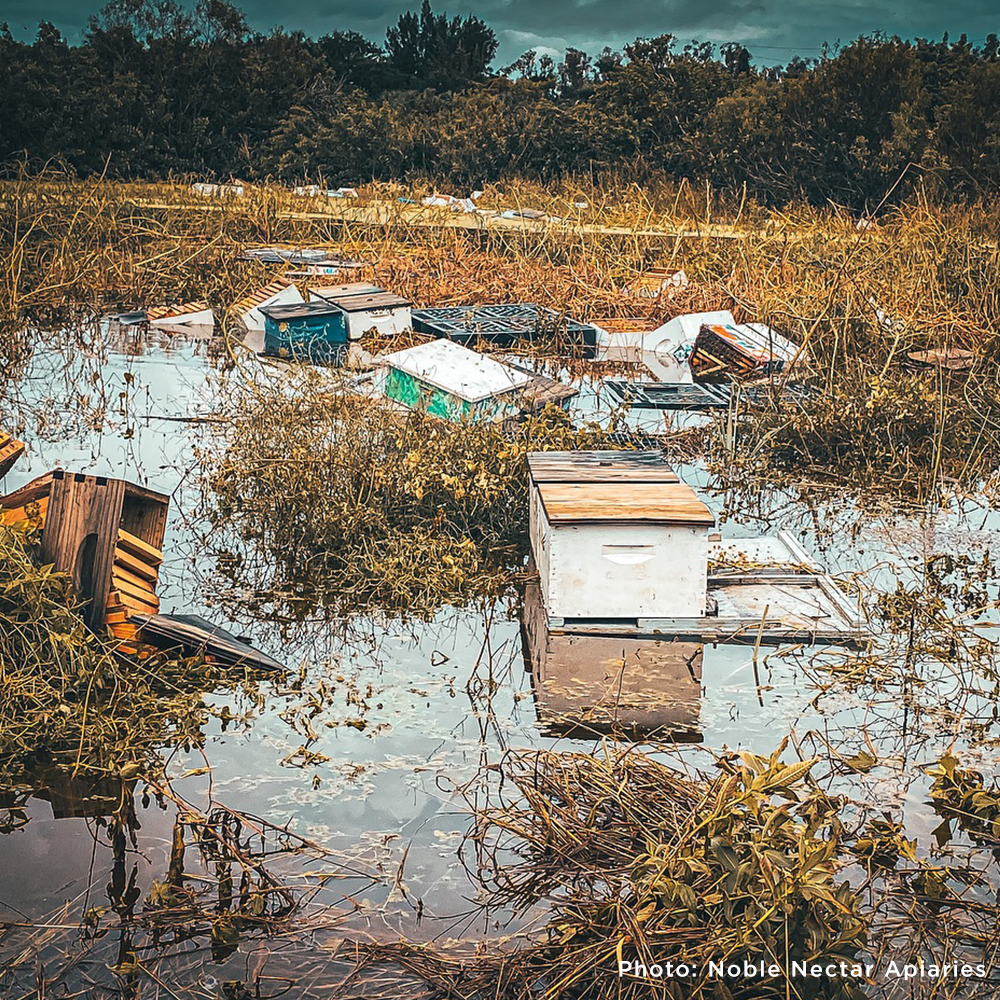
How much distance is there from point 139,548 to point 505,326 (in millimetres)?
5405

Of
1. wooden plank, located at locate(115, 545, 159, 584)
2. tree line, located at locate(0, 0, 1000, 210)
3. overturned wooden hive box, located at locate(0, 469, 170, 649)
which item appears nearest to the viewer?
overturned wooden hive box, located at locate(0, 469, 170, 649)

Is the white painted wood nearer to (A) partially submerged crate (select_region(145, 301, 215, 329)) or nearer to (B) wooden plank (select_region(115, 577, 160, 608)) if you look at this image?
(B) wooden plank (select_region(115, 577, 160, 608))

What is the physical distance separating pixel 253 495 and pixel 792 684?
118 inches

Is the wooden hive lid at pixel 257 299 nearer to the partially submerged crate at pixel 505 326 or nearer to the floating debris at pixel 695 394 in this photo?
the partially submerged crate at pixel 505 326

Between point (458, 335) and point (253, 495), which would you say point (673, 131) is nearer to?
point (458, 335)

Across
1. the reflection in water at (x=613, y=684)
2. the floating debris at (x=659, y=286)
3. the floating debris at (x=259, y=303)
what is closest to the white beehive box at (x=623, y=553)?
the reflection in water at (x=613, y=684)

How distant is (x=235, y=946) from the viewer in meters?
2.92

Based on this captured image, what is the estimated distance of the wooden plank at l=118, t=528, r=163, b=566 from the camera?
4887mm

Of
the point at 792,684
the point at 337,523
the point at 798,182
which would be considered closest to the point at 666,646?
the point at 792,684

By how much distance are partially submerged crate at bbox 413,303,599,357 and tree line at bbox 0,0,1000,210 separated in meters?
10.5

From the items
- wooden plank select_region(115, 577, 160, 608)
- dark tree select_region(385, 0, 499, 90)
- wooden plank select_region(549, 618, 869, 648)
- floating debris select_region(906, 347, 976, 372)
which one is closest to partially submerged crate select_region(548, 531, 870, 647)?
wooden plank select_region(549, 618, 869, 648)

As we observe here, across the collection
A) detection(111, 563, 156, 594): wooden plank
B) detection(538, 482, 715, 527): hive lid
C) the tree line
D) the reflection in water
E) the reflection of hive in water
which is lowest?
the reflection of hive in water

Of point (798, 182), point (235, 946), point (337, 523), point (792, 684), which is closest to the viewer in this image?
point (235, 946)

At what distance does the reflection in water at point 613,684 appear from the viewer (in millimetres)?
4055
